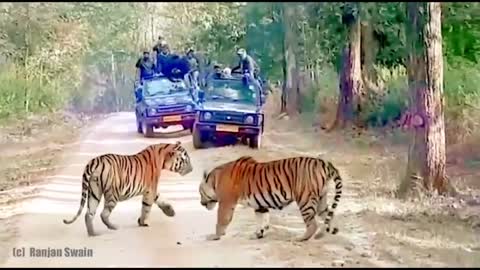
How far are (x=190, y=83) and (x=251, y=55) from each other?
8.0 inches

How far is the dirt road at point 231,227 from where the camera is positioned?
269 cm

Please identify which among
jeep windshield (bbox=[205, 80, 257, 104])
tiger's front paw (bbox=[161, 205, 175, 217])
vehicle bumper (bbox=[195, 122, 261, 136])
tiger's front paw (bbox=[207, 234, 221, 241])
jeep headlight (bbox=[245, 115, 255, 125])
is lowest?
tiger's front paw (bbox=[207, 234, 221, 241])

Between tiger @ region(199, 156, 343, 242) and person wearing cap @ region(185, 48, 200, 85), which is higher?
person wearing cap @ region(185, 48, 200, 85)

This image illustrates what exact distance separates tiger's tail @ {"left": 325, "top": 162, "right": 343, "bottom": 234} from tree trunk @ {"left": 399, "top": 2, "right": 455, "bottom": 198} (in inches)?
7.6

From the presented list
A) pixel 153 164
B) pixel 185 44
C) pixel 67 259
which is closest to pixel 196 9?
pixel 185 44

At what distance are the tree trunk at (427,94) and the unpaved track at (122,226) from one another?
603 millimetres

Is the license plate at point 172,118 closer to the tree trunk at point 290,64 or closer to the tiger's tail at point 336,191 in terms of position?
the tree trunk at point 290,64

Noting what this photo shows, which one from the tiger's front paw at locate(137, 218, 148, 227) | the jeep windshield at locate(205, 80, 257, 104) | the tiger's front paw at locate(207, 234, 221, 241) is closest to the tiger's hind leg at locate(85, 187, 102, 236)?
the tiger's front paw at locate(137, 218, 148, 227)

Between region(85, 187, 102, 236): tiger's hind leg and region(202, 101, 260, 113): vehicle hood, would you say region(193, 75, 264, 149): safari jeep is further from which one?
region(85, 187, 102, 236): tiger's hind leg

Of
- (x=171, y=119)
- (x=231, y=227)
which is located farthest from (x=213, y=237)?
(x=171, y=119)

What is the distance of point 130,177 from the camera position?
9.16ft

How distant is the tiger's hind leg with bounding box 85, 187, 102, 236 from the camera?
2.75 m

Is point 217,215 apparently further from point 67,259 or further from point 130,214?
point 67,259

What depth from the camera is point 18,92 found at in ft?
9.26
